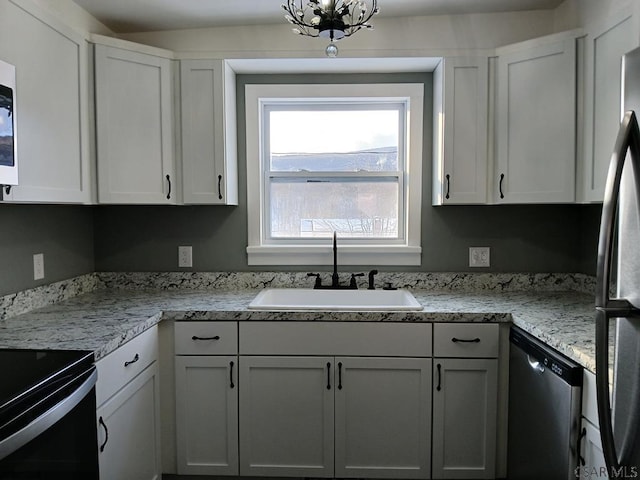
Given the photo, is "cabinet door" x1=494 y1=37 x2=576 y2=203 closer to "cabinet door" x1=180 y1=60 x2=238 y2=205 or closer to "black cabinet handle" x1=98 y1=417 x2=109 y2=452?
"cabinet door" x1=180 y1=60 x2=238 y2=205

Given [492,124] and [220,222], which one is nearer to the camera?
[492,124]

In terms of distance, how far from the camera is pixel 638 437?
3.11 feet

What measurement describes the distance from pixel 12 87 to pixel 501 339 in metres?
2.23

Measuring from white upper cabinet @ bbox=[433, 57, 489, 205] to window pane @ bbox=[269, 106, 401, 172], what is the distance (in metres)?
0.42

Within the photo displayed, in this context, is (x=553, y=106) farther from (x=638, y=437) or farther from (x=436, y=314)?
(x=638, y=437)

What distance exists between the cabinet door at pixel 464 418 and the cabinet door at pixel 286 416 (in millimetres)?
514

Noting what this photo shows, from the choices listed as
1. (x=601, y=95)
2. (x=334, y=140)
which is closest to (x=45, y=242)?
(x=334, y=140)

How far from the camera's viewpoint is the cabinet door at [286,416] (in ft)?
6.77

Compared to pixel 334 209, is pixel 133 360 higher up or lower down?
lower down

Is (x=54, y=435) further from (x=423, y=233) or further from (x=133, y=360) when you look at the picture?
(x=423, y=233)

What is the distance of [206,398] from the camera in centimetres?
209

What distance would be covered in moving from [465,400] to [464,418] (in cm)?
9

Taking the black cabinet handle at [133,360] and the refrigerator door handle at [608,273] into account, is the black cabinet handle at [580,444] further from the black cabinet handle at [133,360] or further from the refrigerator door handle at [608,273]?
the black cabinet handle at [133,360]

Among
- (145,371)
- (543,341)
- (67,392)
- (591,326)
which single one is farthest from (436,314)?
(67,392)
